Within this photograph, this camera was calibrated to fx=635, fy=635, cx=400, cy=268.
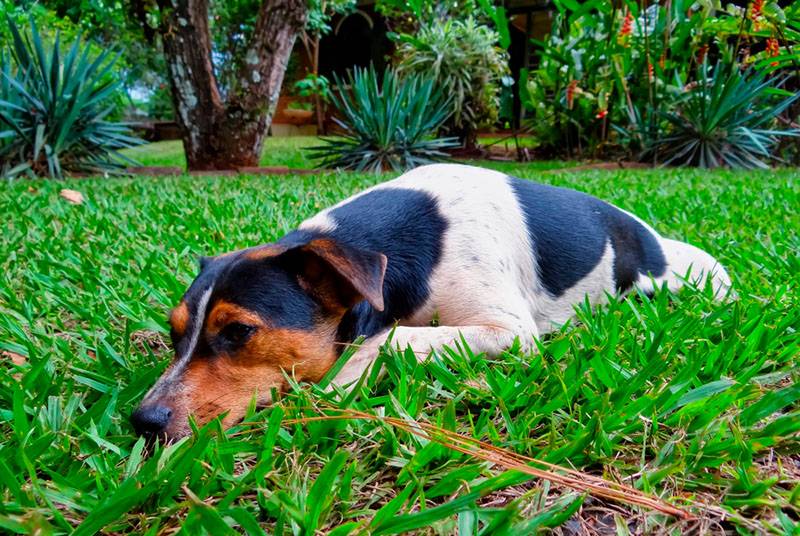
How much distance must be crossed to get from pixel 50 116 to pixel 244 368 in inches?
293

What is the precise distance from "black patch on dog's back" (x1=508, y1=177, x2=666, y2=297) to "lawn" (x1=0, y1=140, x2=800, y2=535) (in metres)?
0.23

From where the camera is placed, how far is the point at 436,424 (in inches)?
64.4

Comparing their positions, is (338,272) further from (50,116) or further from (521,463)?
(50,116)

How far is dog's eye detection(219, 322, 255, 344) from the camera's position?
1861 millimetres

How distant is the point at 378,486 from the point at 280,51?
26.9 feet

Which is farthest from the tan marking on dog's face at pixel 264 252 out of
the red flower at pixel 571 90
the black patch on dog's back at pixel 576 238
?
the red flower at pixel 571 90

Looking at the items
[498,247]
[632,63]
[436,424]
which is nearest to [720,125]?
[632,63]

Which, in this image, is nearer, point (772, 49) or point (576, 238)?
point (576, 238)

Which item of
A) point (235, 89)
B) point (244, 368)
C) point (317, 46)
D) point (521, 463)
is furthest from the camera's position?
point (317, 46)

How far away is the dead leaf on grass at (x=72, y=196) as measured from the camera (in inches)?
217

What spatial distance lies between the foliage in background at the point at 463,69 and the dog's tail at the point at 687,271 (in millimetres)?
9497

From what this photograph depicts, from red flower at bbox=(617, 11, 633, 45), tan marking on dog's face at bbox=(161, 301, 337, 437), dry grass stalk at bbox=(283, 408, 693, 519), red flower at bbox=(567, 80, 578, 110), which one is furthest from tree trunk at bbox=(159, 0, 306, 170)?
dry grass stalk at bbox=(283, 408, 693, 519)

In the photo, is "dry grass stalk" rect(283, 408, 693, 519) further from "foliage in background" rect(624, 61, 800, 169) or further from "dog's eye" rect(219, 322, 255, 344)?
"foliage in background" rect(624, 61, 800, 169)

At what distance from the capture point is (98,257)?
11.4 feet
